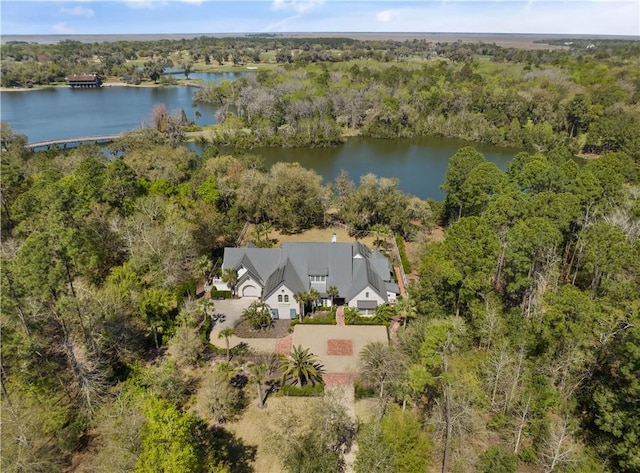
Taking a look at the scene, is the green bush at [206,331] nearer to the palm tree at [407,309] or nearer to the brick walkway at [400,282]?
the palm tree at [407,309]

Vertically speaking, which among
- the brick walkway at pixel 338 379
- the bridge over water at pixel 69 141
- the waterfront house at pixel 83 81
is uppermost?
the waterfront house at pixel 83 81

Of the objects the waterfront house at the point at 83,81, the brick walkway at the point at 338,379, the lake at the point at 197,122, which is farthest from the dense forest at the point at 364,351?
the waterfront house at the point at 83,81

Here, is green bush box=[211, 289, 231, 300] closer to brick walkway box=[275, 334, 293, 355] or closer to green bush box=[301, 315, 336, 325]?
brick walkway box=[275, 334, 293, 355]

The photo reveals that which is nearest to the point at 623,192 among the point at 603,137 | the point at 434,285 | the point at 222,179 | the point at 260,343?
the point at 434,285

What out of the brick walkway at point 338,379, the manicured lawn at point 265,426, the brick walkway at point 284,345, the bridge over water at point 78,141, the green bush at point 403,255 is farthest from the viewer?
the bridge over water at point 78,141

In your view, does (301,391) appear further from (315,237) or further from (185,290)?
(315,237)

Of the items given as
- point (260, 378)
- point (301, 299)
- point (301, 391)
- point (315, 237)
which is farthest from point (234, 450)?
point (315, 237)

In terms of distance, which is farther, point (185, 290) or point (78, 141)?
point (78, 141)
